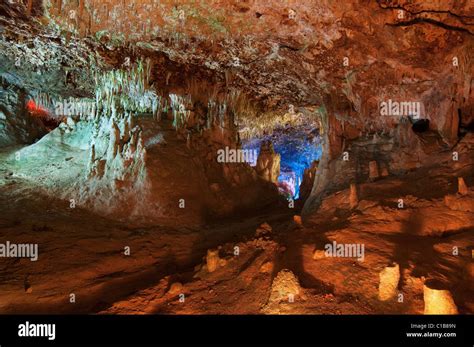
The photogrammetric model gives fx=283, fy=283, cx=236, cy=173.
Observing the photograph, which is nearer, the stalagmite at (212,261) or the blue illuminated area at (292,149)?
the stalagmite at (212,261)

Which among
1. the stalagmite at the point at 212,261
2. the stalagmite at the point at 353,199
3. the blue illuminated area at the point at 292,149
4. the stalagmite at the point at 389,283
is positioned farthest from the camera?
the blue illuminated area at the point at 292,149

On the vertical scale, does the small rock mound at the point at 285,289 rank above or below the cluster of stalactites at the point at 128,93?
below

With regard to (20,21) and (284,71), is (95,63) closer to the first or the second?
(20,21)

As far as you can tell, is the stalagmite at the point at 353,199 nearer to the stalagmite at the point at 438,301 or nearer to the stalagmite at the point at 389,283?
the stalagmite at the point at 389,283

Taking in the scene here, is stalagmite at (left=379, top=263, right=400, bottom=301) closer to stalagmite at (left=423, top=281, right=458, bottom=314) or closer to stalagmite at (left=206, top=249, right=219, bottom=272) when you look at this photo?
stalagmite at (left=423, top=281, right=458, bottom=314)

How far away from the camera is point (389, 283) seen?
376 centimetres

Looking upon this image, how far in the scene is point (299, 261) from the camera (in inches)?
191

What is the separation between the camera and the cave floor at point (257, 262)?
13.2 ft

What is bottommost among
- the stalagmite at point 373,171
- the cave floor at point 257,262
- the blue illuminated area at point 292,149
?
the cave floor at point 257,262

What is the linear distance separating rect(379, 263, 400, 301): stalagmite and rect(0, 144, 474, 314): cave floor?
11cm

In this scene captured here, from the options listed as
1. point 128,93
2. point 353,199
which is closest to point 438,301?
point 353,199

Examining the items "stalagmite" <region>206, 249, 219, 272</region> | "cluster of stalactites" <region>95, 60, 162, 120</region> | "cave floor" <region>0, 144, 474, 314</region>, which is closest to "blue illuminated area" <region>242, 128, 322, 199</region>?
"cluster of stalactites" <region>95, 60, 162, 120</region>

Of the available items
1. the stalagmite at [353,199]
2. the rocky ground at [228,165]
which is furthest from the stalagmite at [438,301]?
the stalagmite at [353,199]

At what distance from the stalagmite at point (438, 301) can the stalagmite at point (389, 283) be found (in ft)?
1.81
